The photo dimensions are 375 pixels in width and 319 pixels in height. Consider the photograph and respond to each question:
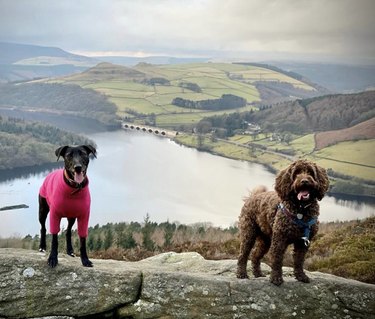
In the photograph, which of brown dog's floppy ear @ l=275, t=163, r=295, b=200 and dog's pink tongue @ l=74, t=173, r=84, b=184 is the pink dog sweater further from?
brown dog's floppy ear @ l=275, t=163, r=295, b=200

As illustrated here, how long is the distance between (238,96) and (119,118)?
59.4 meters

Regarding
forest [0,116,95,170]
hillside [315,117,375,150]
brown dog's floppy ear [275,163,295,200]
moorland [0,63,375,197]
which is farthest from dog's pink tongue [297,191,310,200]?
forest [0,116,95,170]

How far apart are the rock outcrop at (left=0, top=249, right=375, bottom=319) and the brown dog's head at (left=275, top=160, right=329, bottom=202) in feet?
4.32

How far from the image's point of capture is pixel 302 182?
17.6 feet

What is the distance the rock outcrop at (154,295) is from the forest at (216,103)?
502 feet

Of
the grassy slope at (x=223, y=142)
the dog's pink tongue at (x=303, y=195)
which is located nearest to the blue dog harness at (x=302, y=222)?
the dog's pink tongue at (x=303, y=195)

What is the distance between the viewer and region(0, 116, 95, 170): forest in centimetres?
9425

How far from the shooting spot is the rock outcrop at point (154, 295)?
5238 mm

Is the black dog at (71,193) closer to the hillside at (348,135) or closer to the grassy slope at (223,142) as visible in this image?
the grassy slope at (223,142)

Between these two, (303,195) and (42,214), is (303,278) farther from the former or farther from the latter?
(42,214)

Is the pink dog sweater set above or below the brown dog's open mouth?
below

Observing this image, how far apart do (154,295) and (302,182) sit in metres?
2.41

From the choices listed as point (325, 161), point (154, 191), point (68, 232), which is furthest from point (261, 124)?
point (68, 232)

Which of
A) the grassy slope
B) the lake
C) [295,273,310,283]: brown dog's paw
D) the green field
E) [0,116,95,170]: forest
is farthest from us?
[0,116,95,170]: forest
